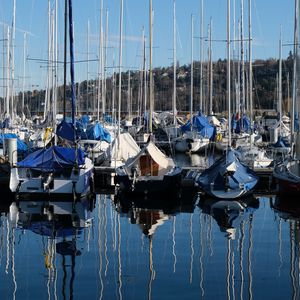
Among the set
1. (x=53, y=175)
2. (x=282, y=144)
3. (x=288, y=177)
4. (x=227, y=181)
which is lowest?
(x=227, y=181)

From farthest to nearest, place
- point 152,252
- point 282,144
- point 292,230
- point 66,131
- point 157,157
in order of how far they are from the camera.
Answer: point 282,144 < point 66,131 < point 157,157 < point 292,230 < point 152,252

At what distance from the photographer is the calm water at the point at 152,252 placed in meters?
15.0

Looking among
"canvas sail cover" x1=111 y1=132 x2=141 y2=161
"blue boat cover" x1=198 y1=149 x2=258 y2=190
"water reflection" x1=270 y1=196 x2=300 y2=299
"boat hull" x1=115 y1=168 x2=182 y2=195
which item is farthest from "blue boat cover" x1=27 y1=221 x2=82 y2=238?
"canvas sail cover" x1=111 y1=132 x2=141 y2=161

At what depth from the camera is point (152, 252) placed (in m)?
18.7

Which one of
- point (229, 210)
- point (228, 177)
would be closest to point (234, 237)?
point (229, 210)

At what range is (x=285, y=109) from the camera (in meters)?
83.3

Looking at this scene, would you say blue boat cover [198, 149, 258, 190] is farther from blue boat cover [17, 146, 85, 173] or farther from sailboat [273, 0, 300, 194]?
blue boat cover [17, 146, 85, 173]

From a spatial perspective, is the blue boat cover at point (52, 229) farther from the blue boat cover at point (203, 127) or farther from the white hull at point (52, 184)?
the blue boat cover at point (203, 127)

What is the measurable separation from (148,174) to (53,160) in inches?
163

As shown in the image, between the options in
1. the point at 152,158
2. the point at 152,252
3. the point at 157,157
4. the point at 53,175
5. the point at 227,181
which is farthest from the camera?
the point at 157,157

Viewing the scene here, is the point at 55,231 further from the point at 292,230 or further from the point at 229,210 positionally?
the point at 292,230

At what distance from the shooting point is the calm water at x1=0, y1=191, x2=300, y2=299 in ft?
49.2

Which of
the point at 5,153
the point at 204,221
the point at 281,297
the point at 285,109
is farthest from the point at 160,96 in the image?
the point at 281,297

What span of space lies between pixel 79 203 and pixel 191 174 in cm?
653
